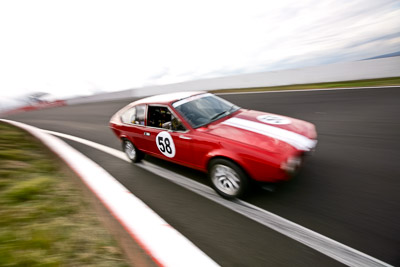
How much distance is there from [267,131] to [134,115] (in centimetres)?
262

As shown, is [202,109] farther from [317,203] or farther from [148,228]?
[317,203]

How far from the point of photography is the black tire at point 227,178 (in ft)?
8.86

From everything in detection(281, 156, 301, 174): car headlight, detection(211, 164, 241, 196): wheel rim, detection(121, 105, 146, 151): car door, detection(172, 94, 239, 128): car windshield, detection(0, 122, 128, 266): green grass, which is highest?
detection(172, 94, 239, 128): car windshield

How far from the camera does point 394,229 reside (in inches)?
83.8

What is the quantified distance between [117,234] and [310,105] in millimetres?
7149

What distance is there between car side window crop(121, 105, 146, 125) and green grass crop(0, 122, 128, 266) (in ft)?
4.96

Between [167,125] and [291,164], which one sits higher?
[167,125]

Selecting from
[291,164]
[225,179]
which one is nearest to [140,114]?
[225,179]

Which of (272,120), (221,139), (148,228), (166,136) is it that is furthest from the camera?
(166,136)

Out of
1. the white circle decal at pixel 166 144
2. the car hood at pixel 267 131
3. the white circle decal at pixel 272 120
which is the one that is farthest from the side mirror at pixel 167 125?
the white circle decal at pixel 272 120

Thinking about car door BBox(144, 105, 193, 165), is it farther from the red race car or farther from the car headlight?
the car headlight

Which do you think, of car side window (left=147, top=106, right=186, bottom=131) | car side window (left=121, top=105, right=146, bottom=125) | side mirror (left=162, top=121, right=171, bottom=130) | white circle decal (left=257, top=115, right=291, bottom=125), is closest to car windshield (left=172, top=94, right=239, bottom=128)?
car side window (left=147, top=106, right=186, bottom=131)

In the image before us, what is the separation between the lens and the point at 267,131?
288 cm

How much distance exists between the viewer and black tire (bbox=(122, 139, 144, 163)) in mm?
4414
